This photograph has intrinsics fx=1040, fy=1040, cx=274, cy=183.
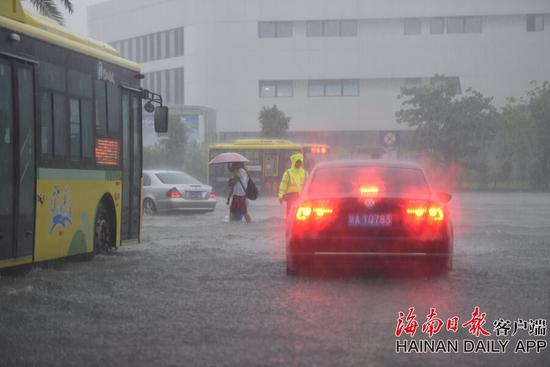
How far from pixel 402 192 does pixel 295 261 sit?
4.59 feet

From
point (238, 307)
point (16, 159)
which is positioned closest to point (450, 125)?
point (16, 159)

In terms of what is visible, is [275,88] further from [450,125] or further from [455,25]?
[450,125]

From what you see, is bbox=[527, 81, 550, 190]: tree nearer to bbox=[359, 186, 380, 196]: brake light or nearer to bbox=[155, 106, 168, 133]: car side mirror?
bbox=[155, 106, 168, 133]: car side mirror

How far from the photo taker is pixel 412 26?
73.4m

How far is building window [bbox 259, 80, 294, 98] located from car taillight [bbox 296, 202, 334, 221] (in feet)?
208

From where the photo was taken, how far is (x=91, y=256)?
13.9m

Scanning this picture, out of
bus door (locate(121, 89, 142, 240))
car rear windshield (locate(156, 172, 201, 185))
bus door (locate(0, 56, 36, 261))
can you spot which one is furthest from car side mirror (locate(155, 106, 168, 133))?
car rear windshield (locate(156, 172, 201, 185))

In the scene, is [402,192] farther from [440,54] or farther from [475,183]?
[440,54]

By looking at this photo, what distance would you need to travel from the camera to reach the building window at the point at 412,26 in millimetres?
73250

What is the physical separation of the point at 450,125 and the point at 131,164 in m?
48.3

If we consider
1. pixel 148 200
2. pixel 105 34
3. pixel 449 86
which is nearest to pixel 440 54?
pixel 449 86

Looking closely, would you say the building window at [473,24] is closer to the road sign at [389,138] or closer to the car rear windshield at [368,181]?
the road sign at [389,138]

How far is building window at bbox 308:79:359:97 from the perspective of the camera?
243 feet

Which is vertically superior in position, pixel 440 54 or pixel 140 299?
pixel 440 54
